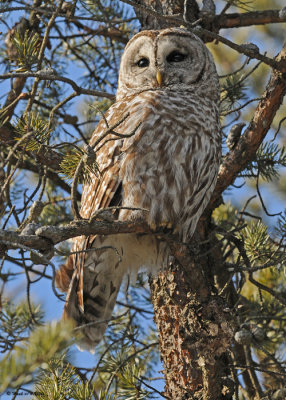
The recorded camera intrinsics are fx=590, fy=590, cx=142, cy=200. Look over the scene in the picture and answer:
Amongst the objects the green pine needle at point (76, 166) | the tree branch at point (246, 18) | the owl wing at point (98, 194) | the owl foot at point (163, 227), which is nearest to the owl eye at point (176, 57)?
the tree branch at point (246, 18)

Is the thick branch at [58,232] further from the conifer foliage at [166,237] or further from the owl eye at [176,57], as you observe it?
the owl eye at [176,57]

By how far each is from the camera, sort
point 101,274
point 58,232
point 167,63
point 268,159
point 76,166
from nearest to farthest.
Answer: point 58,232
point 76,166
point 101,274
point 268,159
point 167,63

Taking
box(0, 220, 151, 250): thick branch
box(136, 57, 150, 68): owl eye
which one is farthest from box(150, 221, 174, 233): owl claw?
Answer: box(136, 57, 150, 68): owl eye

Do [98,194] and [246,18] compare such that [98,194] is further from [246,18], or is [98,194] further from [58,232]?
[246,18]

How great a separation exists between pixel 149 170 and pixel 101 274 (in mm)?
702

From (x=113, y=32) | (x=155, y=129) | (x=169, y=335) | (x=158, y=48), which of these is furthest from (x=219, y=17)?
(x=169, y=335)

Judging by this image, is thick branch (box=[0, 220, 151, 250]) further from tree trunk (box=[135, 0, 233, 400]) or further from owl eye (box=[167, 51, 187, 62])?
owl eye (box=[167, 51, 187, 62])

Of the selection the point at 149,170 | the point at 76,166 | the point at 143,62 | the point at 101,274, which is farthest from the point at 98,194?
the point at 143,62

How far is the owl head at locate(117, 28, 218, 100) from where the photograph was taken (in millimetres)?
3398

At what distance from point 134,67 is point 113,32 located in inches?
21.4

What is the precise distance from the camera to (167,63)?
11.4 feet

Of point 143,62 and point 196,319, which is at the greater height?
point 143,62

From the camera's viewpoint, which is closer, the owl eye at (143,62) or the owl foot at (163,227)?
the owl foot at (163,227)

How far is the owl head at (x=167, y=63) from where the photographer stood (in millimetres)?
3398
